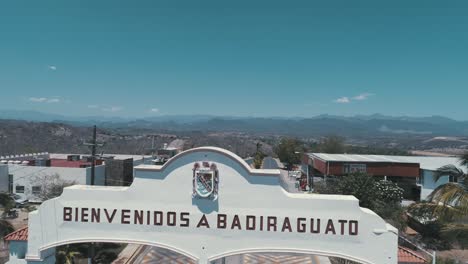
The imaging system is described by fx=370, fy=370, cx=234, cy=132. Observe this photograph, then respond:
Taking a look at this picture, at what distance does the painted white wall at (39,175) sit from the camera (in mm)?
38500

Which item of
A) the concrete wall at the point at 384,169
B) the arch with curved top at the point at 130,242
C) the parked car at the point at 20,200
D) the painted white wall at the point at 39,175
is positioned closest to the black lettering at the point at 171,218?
the arch with curved top at the point at 130,242

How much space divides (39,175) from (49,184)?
1.71 metres

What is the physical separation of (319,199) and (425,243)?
696 inches

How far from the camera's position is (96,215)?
48.9ft

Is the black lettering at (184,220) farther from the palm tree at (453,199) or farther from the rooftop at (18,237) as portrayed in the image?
the palm tree at (453,199)

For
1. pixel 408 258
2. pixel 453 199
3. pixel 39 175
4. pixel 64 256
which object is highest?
pixel 453 199

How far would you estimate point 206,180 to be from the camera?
47.0ft

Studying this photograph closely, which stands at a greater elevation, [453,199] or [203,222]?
[453,199]

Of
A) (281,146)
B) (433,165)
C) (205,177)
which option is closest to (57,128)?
(281,146)

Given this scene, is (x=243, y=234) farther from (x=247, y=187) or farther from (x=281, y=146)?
(x=281, y=146)

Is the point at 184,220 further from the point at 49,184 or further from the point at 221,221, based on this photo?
the point at 49,184

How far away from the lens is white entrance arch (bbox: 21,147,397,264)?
45.1ft

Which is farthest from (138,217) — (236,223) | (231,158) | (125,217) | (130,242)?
(231,158)

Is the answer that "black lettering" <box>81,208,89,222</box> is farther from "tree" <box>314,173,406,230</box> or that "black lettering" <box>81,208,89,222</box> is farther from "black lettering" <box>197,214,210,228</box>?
"tree" <box>314,173,406,230</box>
